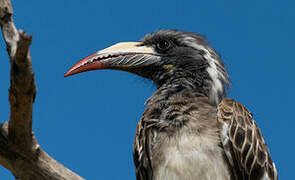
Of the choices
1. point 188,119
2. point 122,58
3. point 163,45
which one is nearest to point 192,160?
point 188,119

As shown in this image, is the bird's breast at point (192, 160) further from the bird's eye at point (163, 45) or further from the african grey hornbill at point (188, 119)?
the bird's eye at point (163, 45)

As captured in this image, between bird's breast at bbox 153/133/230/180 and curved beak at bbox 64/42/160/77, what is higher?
curved beak at bbox 64/42/160/77

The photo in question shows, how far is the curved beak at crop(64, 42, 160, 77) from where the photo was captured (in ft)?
20.0

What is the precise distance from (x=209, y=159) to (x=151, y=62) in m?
2.00

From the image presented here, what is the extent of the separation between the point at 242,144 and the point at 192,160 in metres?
0.69

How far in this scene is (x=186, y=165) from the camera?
490cm

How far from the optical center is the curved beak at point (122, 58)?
609 centimetres

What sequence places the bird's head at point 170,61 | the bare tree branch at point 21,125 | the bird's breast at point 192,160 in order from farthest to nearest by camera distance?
the bird's head at point 170,61 → the bird's breast at point 192,160 → the bare tree branch at point 21,125

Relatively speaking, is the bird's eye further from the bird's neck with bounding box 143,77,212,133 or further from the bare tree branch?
the bare tree branch

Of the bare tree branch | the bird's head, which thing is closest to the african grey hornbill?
the bird's head

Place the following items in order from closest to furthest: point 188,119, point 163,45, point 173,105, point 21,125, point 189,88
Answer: point 21,125 → point 188,119 → point 173,105 → point 189,88 → point 163,45

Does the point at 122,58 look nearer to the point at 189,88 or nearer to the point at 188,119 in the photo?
the point at 189,88

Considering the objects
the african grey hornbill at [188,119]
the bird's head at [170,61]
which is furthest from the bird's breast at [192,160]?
the bird's head at [170,61]

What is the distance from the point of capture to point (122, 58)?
6.23m
